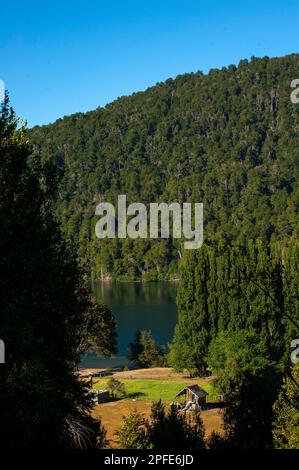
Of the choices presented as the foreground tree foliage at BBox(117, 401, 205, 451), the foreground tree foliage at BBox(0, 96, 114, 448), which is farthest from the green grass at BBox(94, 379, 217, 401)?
the foreground tree foliage at BBox(0, 96, 114, 448)

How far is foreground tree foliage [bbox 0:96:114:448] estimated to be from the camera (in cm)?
1227

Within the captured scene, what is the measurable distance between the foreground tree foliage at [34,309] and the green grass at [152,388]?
3063 centimetres

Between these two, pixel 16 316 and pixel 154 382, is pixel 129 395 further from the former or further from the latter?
pixel 16 316

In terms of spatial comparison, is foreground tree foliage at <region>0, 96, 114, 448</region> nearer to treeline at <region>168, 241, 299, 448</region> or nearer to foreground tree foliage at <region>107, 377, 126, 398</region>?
treeline at <region>168, 241, 299, 448</region>

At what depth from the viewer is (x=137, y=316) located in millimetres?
115750

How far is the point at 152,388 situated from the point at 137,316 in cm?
6432

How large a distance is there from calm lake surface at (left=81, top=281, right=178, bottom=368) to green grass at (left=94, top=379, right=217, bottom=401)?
19.7m

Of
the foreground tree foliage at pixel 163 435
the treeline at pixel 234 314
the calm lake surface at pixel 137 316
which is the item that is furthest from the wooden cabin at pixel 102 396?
the foreground tree foliage at pixel 163 435

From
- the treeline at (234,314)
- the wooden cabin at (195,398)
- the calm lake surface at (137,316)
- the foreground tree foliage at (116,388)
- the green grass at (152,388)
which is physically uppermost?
the treeline at (234,314)

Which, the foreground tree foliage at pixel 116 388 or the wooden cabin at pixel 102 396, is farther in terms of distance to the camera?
the foreground tree foliage at pixel 116 388

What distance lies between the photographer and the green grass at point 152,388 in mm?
48094

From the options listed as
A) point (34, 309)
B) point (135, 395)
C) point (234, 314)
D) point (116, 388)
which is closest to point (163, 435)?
point (34, 309)

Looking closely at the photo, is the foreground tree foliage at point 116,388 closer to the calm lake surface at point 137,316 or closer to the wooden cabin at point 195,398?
the wooden cabin at point 195,398
